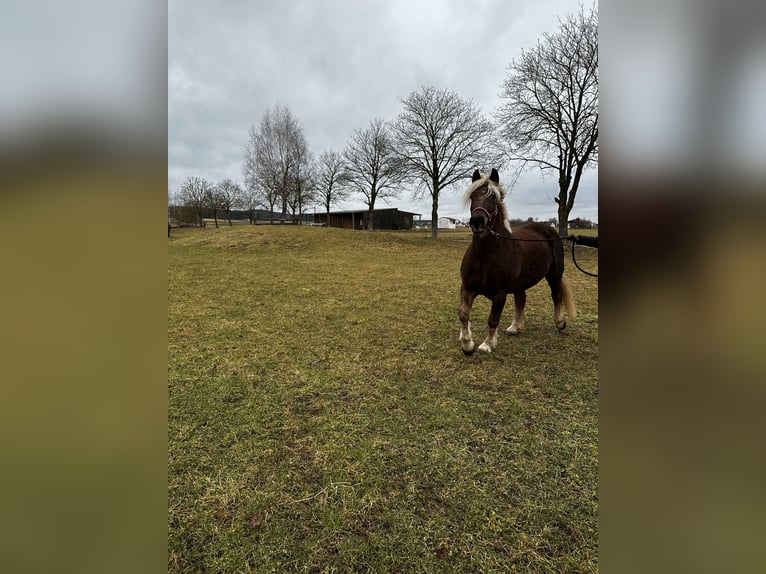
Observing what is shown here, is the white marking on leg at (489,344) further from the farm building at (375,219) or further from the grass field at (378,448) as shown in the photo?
the farm building at (375,219)

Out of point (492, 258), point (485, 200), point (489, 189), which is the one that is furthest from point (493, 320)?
point (489, 189)

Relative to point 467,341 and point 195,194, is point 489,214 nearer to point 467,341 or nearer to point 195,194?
point 467,341

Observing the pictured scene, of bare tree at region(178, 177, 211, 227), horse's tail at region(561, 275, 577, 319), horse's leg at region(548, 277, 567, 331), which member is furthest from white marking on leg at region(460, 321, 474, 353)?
bare tree at region(178, 177, 211, 227)

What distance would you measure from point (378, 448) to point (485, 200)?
2.83 metres

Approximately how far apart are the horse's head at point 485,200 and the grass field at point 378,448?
67.7 inches

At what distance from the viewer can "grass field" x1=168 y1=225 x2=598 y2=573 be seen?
5.65 ft
